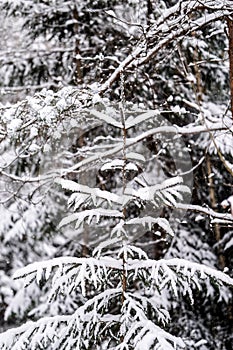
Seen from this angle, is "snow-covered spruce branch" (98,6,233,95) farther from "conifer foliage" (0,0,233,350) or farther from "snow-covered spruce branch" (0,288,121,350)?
"snow-covered spruce branch" (0,288,121,350)

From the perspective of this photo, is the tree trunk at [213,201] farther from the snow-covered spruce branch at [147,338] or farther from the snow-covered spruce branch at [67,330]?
the snow-covered spruce branch at [147,338]

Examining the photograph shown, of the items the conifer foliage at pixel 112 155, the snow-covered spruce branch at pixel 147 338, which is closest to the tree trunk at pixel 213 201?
the conifer foliage at pixel 112 155

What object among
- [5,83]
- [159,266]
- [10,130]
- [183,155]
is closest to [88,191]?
[159,266]

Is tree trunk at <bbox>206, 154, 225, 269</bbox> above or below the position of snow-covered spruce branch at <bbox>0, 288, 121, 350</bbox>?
above

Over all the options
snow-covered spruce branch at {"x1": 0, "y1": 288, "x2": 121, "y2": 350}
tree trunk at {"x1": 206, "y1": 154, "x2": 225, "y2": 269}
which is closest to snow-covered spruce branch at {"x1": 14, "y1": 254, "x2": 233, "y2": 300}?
snow-covered spruce branch at {"x1": 0, "y1": 288, "x2": 121, "y2": 350}

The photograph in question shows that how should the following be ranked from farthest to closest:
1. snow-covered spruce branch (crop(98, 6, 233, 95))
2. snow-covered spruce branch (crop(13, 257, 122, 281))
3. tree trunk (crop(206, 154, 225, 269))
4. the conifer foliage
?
tree trunk (crop(206, 154, 225, 269)) → the conifer foliage → snow-covered spruce branch (crop(98, 6, 233, 95)) → snow-covered spruce branch (crop(13, 257, 122, 281))

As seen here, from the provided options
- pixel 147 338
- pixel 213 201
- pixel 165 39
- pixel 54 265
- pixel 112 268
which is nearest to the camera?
pixel 147 338

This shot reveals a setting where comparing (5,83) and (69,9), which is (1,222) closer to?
(5,83)

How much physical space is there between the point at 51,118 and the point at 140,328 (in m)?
1.84

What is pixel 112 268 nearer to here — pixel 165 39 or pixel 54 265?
pixel 54 265

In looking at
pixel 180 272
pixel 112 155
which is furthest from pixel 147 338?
pixel 112 155

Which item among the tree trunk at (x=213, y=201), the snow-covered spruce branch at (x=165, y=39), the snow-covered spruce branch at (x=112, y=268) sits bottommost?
the snow-covered spruce branch at (x=112, y=268)

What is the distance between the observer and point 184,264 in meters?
3.45

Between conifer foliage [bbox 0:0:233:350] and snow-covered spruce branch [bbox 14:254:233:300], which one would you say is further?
conifer foliage [bbox 0:0:233:350]
